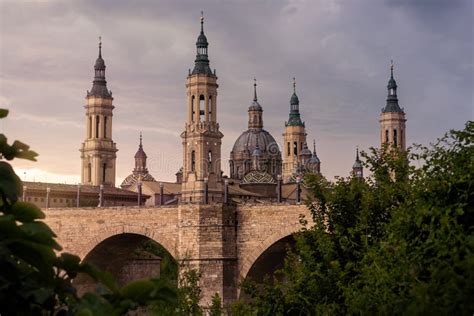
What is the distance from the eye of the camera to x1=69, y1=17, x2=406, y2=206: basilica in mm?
99875

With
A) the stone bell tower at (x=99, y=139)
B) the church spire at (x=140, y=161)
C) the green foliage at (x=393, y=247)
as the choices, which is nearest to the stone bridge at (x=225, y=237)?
the green foliage at (x=393, y=247)

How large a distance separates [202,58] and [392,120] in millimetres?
36052

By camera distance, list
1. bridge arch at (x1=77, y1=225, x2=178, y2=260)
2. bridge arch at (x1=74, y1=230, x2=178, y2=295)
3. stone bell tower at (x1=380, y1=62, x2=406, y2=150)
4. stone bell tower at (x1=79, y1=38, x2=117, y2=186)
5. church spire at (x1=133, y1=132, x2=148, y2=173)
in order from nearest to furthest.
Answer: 1. bridge arch at (x1=77, y1=225, x2=178, y2=260)
2. bridge arch at (x1=74, y1=230, x2=178, y2=295)
3. stone bell tower at (x1=79, y1=38, x2=117, y2=186)
4. stone bell tower at (x1=380, y1=62, x2=406, y2=150)
5. church spire at (x1=133, y1=132, x2=148, y2=173)

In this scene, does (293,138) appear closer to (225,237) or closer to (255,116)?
(255,116)

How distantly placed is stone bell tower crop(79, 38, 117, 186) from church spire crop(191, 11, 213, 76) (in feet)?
52.9

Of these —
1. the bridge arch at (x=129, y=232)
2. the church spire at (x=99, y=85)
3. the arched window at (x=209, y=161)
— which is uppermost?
the church spire at (x=99, y=85)

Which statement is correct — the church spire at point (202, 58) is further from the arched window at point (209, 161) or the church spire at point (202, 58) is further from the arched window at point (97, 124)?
the arched window at point (97, 124)

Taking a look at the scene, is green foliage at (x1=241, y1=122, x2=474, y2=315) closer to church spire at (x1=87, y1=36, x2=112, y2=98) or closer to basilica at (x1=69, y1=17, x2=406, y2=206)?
basilica at (x1=69, y1=17, x2=406, y2=206)

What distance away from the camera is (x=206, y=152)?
10044 centimetres

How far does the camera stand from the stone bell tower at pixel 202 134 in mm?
99562

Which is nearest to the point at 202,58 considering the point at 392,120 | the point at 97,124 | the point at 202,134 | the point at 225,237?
the point at 202,134

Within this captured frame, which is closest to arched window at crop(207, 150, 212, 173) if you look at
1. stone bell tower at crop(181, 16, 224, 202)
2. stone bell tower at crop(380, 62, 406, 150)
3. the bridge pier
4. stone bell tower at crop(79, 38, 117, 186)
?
stone bell tower at crop(181, 16, 224, 202)

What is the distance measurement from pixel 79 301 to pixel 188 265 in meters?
38.4

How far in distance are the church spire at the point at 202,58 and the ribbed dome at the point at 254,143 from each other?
37.5 metres
